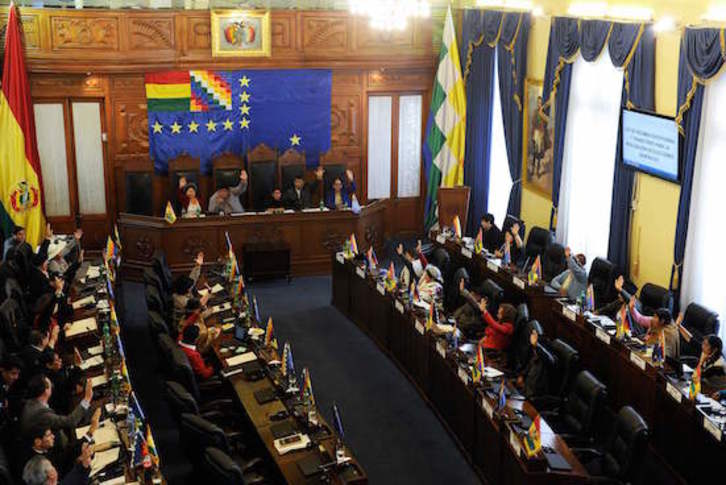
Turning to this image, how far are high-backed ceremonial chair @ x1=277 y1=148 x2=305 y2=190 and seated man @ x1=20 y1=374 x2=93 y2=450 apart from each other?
8429 mm

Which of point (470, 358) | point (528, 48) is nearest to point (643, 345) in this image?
point (470, 358)

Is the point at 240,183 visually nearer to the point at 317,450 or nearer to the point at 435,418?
the point at 435,418

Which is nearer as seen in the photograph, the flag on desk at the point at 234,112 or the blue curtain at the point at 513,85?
the blue curtain at the point at 513,85

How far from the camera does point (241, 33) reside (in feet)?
49.3

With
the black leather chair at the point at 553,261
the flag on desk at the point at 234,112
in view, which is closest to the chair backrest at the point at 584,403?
the black leather chair at the point at 553,261

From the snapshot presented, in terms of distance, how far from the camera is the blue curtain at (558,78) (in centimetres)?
1257

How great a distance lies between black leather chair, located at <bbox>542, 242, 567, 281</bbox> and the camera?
481 inches

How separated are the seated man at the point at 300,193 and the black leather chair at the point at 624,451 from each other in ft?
26.4

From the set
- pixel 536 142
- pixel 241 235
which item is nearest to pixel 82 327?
pixel 241 235

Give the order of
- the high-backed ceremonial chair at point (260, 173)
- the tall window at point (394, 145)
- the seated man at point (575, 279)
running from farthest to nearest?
1. the tall window at point (394, 145)
2. the high-backed ceremonial chair at point (260, 173)
3. the seated man at point (575, 279)

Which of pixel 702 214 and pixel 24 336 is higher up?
pixel 702 214

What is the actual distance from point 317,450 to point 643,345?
3815mm

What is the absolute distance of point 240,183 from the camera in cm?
1516

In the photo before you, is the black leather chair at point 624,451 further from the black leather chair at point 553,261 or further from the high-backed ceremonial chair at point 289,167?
the high-backed ceremonial chair at point 289,167
